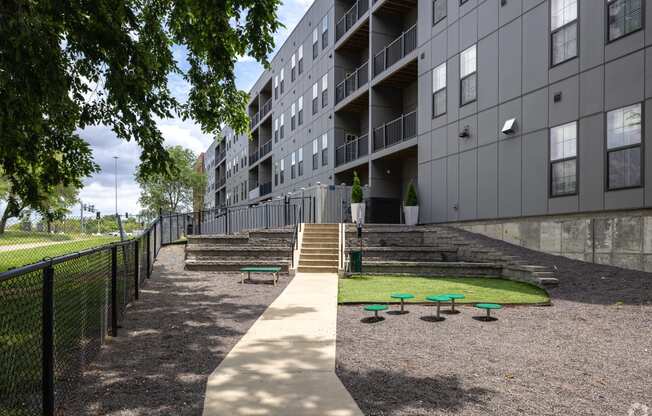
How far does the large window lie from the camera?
1129 cm

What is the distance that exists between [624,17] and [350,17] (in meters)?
17.0

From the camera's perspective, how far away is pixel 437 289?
11.3 meters

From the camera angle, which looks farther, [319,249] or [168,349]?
[319,249]

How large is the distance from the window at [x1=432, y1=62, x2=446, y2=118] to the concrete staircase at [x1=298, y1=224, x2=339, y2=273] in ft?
19.7

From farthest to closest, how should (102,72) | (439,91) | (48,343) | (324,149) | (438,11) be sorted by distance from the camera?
1. (324,149)
2. (438,11)
3. (439,91)
4. (102,72)
5. (48,343)

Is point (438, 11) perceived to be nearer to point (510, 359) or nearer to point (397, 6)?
point (397, 6)

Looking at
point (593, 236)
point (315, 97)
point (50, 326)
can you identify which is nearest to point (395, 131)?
point (315, 97)

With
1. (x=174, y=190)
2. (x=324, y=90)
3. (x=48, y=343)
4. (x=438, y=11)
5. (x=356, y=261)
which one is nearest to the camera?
(x=48, y=343)

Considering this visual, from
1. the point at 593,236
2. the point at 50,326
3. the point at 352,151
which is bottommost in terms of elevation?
the point at 50,326

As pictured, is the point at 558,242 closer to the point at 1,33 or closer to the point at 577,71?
the point at 577,71

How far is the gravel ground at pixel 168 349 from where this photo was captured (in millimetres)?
4492

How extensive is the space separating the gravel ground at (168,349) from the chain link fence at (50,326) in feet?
0.92

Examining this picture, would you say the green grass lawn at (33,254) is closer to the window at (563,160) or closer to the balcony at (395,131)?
the balcony at (395,131)

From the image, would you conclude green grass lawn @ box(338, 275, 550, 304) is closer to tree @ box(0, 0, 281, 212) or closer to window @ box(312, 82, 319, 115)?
tree @ box(0, 0, 281, 212)
